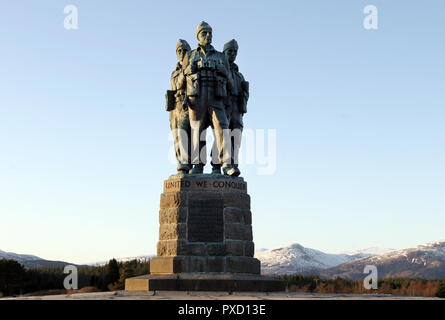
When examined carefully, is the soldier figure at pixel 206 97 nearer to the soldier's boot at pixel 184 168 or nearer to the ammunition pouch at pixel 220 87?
the ammunition pouch at pixel 220 87

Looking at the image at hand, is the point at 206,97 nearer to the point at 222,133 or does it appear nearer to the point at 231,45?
the point at 222,133

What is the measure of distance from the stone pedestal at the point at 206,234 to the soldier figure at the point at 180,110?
2.64 feet

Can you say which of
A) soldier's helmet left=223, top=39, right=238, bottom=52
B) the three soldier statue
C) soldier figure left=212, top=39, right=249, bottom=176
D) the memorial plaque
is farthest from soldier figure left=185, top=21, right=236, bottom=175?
the memorial plaque

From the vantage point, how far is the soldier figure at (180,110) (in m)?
15.9

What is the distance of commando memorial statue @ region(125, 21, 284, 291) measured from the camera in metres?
13.9

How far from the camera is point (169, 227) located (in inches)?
583

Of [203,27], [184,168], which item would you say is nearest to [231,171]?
[184,168]

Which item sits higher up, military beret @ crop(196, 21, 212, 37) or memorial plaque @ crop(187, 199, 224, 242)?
military beret @ crop(196, 21, 212, 37)

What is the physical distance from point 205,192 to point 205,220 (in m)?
0.73

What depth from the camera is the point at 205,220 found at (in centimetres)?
1471

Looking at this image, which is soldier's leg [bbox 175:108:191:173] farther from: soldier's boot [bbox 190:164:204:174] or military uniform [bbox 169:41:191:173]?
soldier's boot [bbox 190:164:204:174]

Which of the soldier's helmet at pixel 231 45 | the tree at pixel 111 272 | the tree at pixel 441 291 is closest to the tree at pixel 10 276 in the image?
the tree at pixel 111 272
